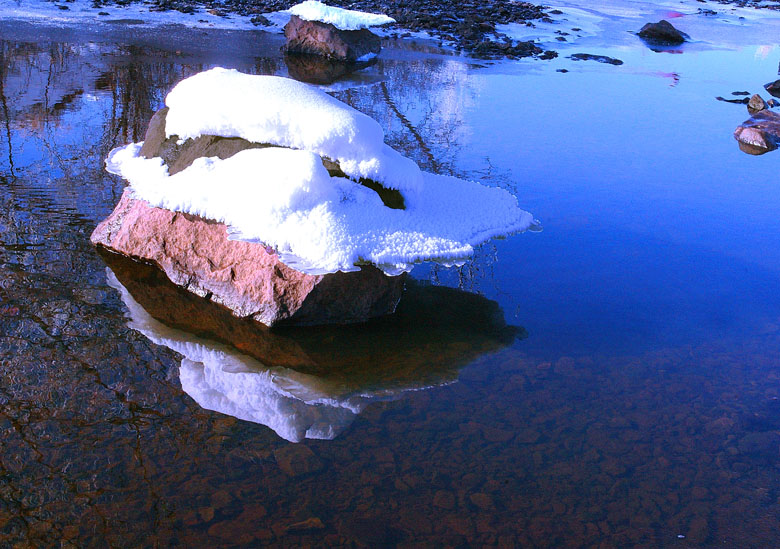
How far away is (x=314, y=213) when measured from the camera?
4.34 m

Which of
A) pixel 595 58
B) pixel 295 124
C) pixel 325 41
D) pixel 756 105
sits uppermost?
pixel 295 124

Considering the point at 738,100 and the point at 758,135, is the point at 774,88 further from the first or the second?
the point at 758,135

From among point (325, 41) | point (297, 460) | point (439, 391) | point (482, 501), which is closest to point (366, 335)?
point (439, 391)

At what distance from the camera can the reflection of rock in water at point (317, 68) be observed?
1172cm

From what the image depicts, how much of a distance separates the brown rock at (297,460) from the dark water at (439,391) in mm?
11

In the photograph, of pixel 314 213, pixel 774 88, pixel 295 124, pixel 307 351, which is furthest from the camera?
pixel 774 88

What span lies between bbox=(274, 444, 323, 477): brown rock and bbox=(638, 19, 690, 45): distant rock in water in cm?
1692

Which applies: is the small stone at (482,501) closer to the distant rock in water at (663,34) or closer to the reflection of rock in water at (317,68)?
the reflection of rock in water at (317,68)

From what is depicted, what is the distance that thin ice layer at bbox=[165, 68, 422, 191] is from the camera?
4633 millimetres

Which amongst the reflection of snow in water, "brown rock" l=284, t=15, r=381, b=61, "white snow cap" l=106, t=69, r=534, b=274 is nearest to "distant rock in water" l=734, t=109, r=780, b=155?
"white snow cap" l=106, t=69, r=534, b=274

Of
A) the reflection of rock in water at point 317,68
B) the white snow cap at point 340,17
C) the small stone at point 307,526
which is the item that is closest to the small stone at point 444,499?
the small stone at point 307,526

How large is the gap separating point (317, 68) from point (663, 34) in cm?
965

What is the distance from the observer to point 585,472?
3594 millimetres

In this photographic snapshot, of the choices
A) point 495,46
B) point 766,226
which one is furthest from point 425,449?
Result: point 495,46
